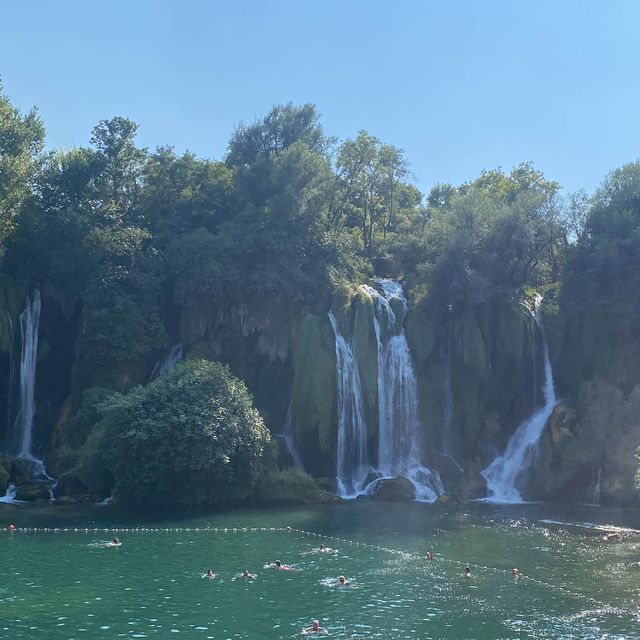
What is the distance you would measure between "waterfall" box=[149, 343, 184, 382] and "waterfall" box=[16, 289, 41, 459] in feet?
19.6

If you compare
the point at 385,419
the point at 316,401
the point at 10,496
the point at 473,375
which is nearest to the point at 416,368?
the point at 473,375

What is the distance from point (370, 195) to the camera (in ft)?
189

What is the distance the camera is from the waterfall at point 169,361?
1677 inches

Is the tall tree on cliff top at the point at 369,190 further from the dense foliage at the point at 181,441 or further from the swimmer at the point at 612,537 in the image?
the swimmer at the point at 612,537

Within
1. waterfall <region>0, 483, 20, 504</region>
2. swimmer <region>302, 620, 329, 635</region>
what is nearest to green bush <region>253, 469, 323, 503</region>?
waterfall <region>0, 483, 20, 504</region>

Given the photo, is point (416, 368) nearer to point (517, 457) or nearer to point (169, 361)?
point (517, 457)

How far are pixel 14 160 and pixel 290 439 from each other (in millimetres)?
21086

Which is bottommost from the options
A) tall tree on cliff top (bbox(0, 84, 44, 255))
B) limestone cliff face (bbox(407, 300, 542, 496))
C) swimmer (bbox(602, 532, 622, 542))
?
swimmer (bbox(602, 532, 622, 542))

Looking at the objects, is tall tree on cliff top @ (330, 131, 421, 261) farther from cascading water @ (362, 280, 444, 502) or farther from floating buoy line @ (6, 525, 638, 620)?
floating buoy line @ (6, 525, 638, 620)

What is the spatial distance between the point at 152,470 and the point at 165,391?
141 inches

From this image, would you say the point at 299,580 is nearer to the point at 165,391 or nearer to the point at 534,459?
the point at 165,391

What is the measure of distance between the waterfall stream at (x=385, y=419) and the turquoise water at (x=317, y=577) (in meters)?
5.23

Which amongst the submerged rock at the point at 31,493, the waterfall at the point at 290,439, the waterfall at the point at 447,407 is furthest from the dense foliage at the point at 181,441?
the waterfall at the point at 447,407

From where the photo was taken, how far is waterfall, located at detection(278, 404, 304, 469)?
3969cm
